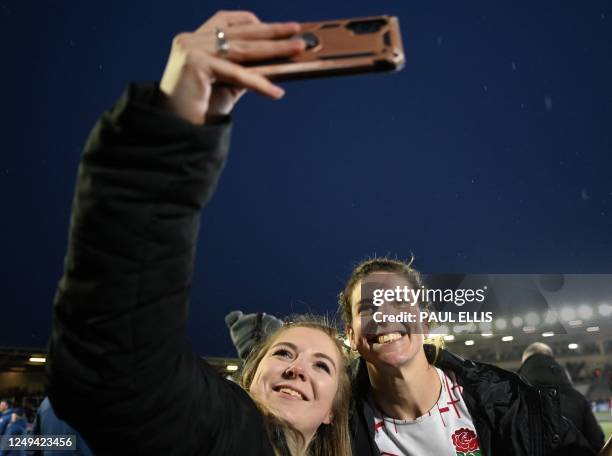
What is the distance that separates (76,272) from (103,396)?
0.23 m

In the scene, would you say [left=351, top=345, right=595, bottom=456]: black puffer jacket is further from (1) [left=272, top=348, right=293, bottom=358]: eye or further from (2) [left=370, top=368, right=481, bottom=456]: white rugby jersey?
(1) [left=272, top=348, right=293, bottom=358]: eye

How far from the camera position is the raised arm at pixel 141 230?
84 cm

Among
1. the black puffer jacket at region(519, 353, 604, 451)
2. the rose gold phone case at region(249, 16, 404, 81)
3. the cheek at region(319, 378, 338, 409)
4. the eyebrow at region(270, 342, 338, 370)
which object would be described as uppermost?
the rose gold phone case at region(249, 16, 404, 81)

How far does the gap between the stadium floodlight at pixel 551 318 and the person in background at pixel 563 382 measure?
513 cm

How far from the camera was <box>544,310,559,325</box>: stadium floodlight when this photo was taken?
8789mm

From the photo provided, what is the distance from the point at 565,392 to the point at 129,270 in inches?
160

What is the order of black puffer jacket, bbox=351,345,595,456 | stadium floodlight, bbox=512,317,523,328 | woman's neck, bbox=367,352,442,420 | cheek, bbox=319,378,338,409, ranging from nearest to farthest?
cheek, bbox=319,378,338,409 → black puffer jacket, bbox=351,345,595,456 → woman's neck, bbox=367,352,442,420 → stadium floodlight, bbox=512,317,523,328

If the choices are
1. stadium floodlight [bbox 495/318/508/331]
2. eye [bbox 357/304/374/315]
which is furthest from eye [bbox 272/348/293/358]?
stadium floodlight [bbox 495/318/508/331]

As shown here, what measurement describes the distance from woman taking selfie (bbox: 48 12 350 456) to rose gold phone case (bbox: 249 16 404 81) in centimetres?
2

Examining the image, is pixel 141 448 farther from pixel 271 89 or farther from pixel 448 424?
pixel 448 424

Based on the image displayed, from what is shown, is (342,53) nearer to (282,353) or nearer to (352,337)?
(282,353)

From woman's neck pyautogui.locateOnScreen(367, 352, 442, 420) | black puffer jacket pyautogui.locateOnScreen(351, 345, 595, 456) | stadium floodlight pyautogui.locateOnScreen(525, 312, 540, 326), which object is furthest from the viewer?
stadium floodlight pyautogui.locateOnScreen(525, 312, 540, 326)

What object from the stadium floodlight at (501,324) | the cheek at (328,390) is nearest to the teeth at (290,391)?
the cheek at (328,390)

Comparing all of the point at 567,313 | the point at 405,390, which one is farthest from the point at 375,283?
the point at 567,313
